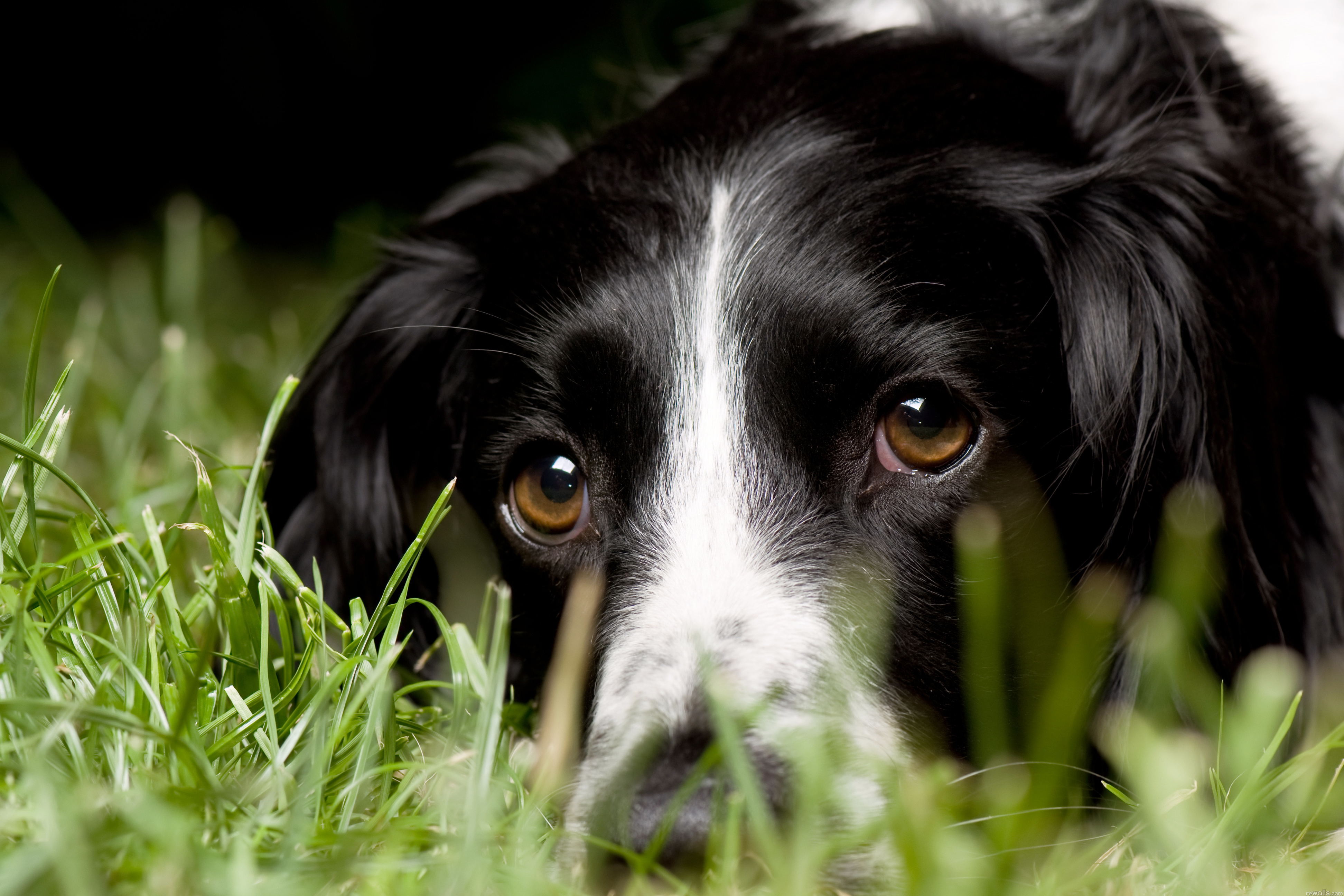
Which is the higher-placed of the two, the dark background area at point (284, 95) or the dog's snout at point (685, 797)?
the dark background area at point (284, 95)

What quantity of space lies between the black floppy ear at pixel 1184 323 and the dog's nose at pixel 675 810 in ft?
2.46

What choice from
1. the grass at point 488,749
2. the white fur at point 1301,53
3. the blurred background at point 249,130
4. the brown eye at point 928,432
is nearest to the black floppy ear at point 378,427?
the grass at point 488,749

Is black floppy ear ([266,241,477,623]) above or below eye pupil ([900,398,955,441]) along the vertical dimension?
below

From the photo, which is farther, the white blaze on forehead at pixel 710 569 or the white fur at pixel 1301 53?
the white fur at pixel 1301 53

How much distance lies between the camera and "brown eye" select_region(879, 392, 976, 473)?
5.92 ft

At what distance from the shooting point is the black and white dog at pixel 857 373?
171 cm

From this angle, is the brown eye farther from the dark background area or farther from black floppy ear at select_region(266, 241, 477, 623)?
the dark background area

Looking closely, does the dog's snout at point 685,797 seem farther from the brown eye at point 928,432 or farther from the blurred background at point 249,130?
the blurred background at point 249,130

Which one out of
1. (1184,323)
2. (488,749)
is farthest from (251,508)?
(1184,323)

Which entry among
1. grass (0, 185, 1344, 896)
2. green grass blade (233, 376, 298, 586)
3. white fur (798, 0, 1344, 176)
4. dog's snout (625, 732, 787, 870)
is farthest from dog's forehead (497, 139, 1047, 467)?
white fur (798, 0, 1344, 176)

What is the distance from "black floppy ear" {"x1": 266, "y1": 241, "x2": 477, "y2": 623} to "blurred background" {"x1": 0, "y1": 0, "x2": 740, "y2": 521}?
4.53 feet

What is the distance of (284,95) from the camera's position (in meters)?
5.39

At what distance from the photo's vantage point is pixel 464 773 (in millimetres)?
1539

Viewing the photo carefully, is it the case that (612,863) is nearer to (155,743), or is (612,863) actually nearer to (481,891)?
(481,891)
